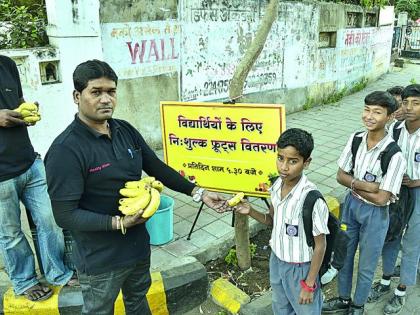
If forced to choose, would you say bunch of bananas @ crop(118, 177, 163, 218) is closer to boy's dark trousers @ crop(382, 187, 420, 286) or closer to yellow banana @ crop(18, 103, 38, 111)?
yellow banana @ crop(18, 103, 38, 111)

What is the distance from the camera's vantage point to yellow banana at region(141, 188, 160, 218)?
2256 millimetres

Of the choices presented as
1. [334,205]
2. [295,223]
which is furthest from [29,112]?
[334,205]

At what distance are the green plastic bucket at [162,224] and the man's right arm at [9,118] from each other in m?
1.61

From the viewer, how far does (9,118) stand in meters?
2.79

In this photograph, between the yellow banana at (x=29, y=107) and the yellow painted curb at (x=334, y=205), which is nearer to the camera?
the yellow banana at (x=29, y=107)

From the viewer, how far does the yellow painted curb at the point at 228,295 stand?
3.47 metres

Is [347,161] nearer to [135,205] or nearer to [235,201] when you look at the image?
[235,201]

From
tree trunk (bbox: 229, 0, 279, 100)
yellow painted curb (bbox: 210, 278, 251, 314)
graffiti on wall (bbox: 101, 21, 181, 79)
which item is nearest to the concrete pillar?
graffiti on wall (bbox: 101, 21, 181, 79)

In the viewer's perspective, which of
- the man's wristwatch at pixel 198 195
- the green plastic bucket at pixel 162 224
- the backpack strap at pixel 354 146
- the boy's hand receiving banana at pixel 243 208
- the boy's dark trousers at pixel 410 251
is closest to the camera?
the boy's hand receiving banana at pixel 243 208

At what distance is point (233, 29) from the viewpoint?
25.2ft

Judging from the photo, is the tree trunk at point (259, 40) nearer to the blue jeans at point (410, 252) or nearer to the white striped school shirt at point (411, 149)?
the white striped school shirt at point (411, 149)

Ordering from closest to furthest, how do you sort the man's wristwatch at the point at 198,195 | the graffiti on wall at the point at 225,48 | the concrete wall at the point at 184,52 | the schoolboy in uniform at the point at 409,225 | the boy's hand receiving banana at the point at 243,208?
1. the boy's hand receiving banana at the point at 243,208
2. the man's wristwatch at the point at 198,195
3. the schoolboy in uniform at the point at 409,225
4. the concrete wall at the point at 184,52
5. the graffiti on wall at the point at 225,48

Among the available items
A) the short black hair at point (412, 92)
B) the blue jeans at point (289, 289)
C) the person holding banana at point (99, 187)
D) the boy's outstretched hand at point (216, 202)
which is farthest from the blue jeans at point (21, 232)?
the short black hair at point (412, 92)

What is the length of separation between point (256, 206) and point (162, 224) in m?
1.55
